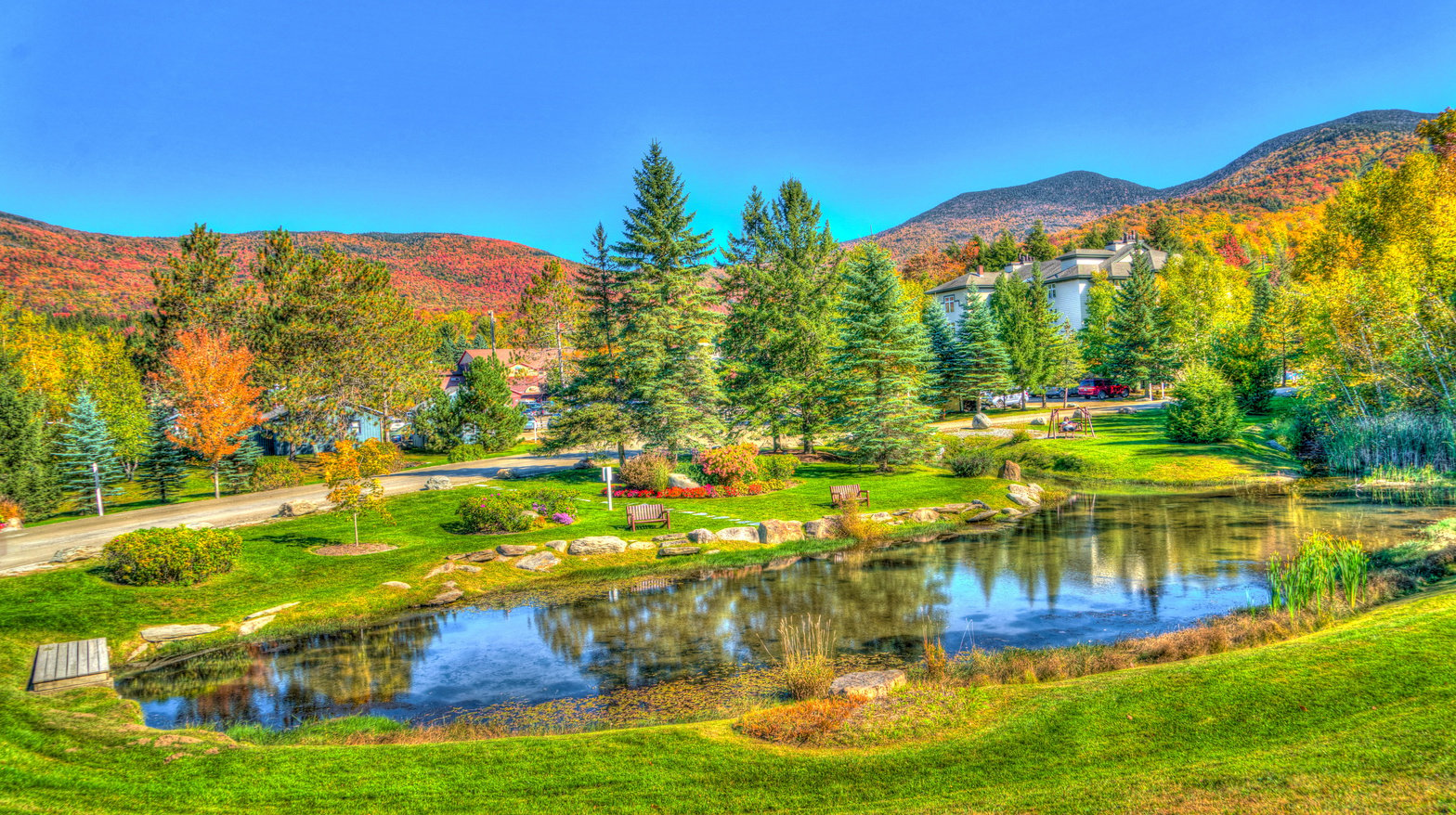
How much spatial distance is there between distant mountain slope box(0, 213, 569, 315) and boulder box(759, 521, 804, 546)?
9253 cm

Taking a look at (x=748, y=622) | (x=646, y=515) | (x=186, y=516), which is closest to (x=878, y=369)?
(x=646, y=515)

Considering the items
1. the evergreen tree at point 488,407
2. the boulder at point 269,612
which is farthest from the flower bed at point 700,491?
the evergreen tree at point 488,407

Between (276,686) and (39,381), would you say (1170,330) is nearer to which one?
(276,686)

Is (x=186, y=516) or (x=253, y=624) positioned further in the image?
(x=186, y=516)

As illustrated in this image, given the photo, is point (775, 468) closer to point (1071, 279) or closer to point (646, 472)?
point (646, 472)

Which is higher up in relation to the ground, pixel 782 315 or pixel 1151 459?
pixel 782 315

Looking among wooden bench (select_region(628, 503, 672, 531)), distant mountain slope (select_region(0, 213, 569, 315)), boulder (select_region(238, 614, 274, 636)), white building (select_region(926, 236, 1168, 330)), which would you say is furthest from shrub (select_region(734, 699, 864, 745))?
distant mountain slope (select_region(0, 213, 569, 315))

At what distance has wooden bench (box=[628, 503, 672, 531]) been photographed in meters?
23.0

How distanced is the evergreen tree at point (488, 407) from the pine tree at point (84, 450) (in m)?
17.0

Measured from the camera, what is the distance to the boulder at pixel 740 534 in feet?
72.8

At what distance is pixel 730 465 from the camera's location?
28469 millimetres

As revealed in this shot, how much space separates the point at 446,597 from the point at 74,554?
10.0m

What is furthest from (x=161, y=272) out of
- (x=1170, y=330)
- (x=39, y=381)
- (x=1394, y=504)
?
(x=1170, y=330)

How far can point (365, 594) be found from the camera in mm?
17500
